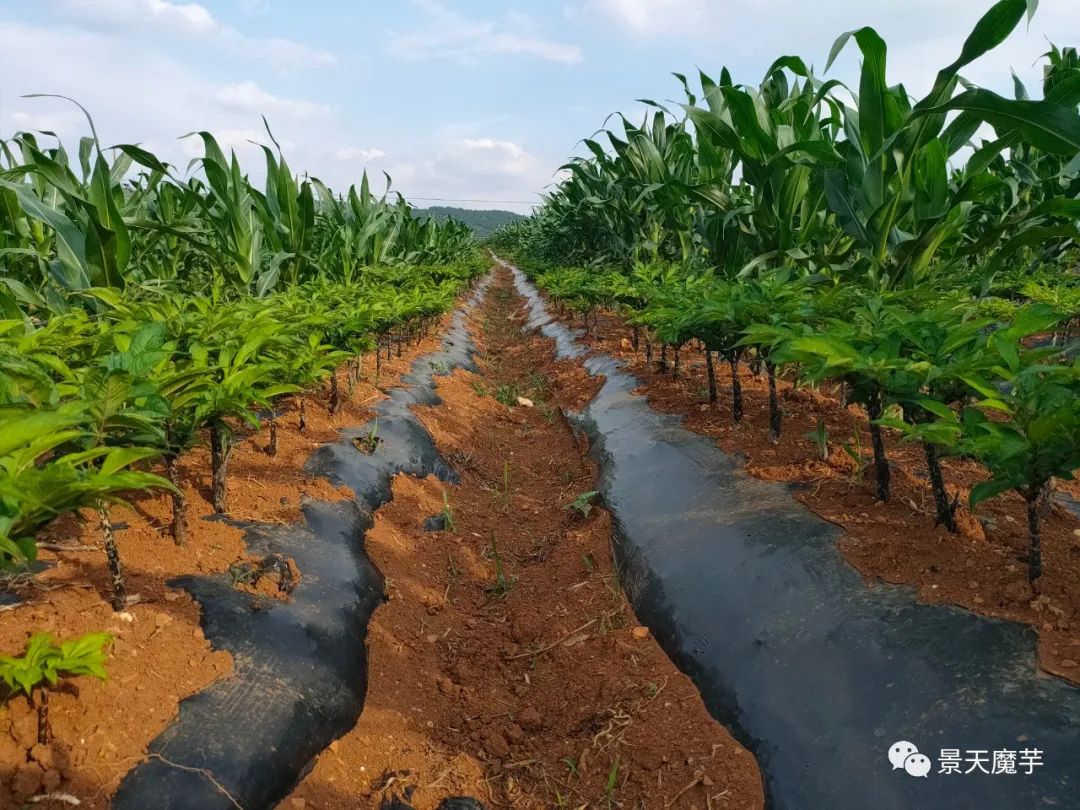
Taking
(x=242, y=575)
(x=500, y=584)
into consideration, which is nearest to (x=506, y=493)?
(x=500, y=584)

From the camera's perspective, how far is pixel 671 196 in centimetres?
593

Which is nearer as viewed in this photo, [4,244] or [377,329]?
[4,244]

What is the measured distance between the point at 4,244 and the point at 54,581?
3497 mm

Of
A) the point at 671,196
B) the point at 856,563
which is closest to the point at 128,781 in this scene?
the point at 856,563

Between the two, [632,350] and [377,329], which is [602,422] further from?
[632,350]

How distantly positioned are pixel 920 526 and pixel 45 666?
2710 mm

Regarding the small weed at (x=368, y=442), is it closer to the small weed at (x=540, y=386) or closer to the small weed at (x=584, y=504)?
the small weed at (x=584, y=504)

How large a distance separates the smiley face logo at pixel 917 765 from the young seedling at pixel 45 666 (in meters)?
1.93

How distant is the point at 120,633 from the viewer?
1.83m

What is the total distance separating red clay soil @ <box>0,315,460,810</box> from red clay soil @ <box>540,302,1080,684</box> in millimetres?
2192

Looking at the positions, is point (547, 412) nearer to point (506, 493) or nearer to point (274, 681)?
point (506, 493)

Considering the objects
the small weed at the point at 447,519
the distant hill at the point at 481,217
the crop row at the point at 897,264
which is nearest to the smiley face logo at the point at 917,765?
the crop row at the point at 897,264

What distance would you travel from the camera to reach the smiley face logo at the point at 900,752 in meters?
1.63

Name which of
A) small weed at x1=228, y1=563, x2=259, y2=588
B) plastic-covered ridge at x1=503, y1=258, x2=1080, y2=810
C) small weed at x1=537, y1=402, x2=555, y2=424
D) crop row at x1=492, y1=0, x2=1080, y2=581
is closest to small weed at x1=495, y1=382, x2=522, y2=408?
small weed at x1=537, y1=402, x2=555, y2=424
